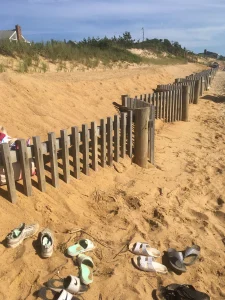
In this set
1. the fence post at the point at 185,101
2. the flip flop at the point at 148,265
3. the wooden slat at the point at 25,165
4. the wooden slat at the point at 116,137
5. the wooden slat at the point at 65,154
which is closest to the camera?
the flip flop at the point at 148,265

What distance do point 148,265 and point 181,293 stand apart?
47 centimetres

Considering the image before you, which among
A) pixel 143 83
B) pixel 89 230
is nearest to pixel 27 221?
pixel 89 230

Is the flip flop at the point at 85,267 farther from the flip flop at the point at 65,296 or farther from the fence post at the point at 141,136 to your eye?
the fence post at the point at 141,136

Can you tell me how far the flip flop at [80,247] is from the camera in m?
3.05

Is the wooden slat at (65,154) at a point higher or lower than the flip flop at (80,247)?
higher

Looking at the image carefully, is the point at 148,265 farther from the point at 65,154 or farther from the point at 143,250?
the point at 65,154

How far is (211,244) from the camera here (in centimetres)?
357

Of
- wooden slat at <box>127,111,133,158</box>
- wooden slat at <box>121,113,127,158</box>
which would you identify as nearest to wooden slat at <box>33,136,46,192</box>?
wooden slat at <box>121,113,127,158</box>

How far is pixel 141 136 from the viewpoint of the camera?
5.38m

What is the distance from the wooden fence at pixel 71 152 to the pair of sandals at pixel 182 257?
179 centimetres

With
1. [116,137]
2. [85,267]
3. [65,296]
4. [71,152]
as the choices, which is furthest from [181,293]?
[116,137]

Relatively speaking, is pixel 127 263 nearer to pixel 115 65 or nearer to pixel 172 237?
pixel 172 237

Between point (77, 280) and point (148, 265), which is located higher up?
point (77, 280)

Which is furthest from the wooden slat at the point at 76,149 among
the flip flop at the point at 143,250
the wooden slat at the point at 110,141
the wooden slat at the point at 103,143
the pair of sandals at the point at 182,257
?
the pair of sandals at the point at 182,257
